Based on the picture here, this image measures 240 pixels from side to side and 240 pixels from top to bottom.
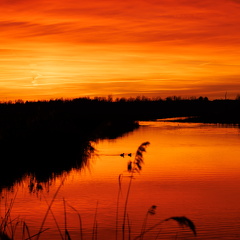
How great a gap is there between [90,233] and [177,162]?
8.97m

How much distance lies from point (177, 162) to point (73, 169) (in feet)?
10.7

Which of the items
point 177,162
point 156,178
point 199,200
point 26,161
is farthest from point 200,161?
point 199,200

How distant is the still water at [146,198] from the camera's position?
10.1m

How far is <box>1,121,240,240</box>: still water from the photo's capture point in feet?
33.2

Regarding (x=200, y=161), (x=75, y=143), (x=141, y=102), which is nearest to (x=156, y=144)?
(x=75, y=143)

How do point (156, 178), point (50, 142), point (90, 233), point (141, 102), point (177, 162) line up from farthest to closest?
point (141, 102) → point (50, 142) → point (177, 162) → point (156, 178) → point (90, 233)

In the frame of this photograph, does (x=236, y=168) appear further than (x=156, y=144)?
No

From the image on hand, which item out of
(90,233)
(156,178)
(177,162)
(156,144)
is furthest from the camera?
(156,144)

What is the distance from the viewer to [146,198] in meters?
12.8

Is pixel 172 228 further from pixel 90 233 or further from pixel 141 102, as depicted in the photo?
pixel 141 102

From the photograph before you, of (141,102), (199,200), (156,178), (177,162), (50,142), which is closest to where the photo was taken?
(199,200)

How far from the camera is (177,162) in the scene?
61.1 feet

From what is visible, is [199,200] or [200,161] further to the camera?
[200,161]

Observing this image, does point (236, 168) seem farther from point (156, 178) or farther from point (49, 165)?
point (49, 165)
